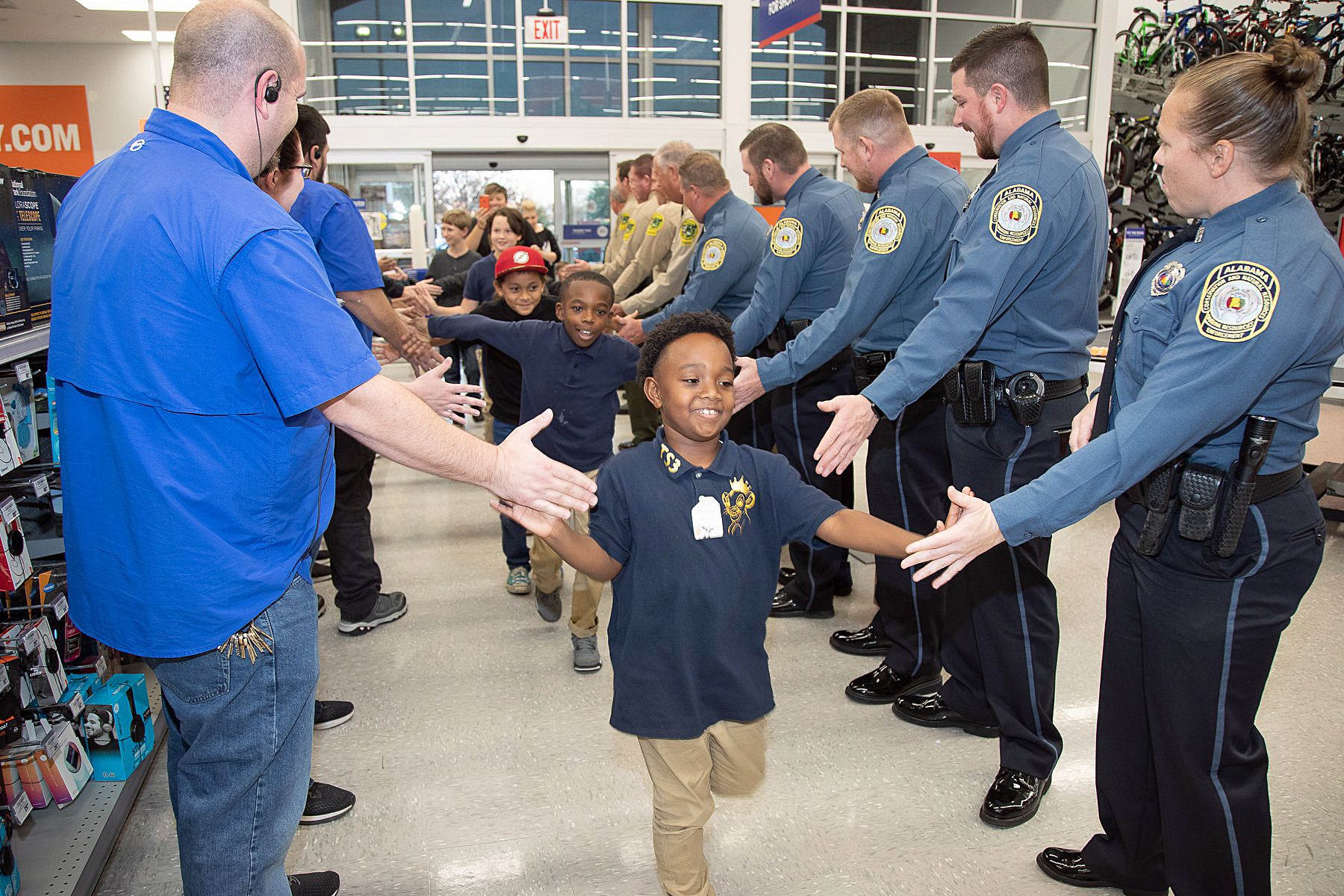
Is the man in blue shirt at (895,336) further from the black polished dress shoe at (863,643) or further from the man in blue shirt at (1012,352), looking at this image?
the man in blue shirt at (1012,352)

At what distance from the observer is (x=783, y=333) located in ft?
11.2

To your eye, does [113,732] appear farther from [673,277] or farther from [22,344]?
[673,277]

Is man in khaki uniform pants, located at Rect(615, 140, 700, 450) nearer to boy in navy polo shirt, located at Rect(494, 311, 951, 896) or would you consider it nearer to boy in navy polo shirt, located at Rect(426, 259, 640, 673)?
boy in navy polo shirt, located at Rect(426, 259, 640, 673)

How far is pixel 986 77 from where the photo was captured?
217 cm

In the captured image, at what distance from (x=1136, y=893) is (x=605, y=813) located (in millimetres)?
1202

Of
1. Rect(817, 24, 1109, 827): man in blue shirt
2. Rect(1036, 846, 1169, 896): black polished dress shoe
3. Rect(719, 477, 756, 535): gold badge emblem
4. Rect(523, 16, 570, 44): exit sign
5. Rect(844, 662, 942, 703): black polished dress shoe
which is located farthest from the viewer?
Rect(523, 16, 570, 44): exit sign

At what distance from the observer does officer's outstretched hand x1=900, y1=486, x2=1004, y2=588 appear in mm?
1500

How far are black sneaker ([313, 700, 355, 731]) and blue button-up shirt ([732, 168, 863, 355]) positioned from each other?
5.91ft

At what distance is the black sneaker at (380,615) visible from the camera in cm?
333

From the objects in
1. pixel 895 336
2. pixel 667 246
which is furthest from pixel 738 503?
pixel 667 246

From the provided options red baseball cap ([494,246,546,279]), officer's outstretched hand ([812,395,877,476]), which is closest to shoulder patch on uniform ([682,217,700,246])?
red baseball cap ([494,246,546,279])

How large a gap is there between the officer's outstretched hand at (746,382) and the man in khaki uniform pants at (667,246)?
6.06 ft

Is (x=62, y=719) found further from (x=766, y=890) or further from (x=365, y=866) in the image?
(x=766, y=890)

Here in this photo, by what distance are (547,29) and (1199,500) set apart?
10188mm
